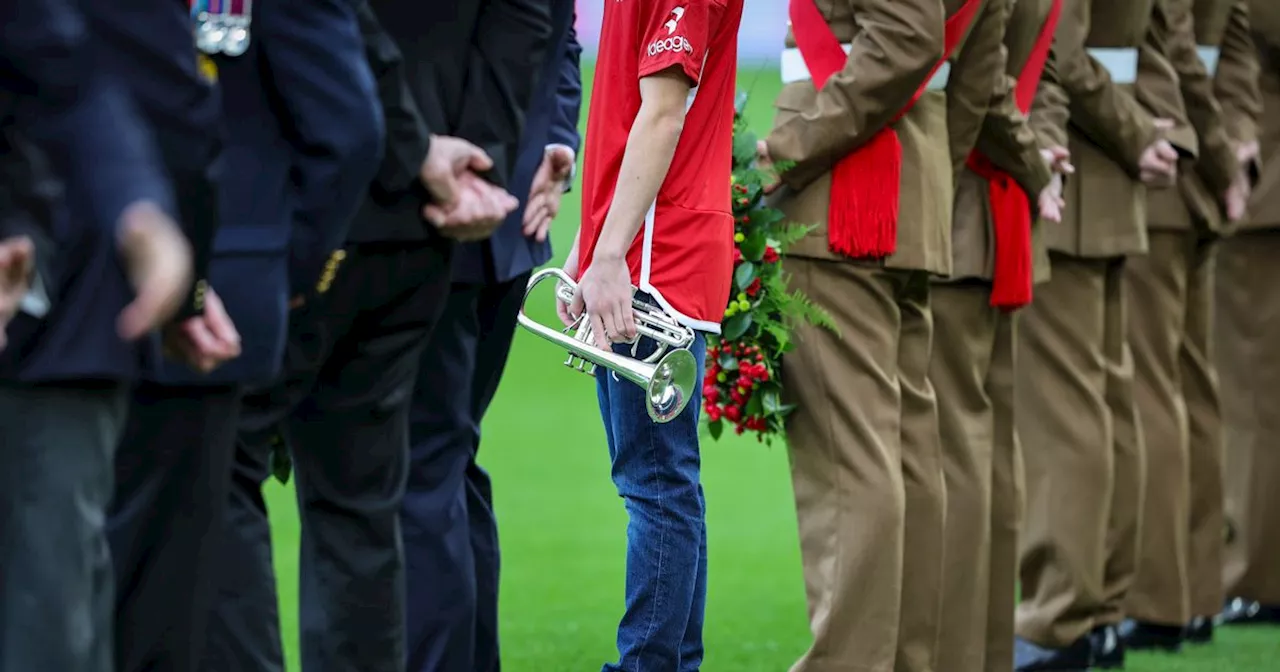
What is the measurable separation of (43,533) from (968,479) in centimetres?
321

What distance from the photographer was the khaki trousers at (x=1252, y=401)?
7.34 metres

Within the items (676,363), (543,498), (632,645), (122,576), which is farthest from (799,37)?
(543,498)

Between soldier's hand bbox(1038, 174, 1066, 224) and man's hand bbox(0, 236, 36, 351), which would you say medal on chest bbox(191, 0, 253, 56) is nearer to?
man's hand bbox(0, 236, 36, 351)

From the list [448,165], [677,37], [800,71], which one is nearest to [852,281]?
[800,71]

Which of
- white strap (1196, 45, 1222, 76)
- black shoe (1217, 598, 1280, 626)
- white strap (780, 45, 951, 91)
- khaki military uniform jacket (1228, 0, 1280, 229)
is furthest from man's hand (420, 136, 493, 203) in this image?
black shoe (1217, 598, 1280, 626)

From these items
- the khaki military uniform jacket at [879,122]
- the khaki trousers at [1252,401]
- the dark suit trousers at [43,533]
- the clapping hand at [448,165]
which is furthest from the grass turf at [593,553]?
the dark suit trousers at [43,533]

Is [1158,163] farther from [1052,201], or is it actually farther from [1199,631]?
[1199,631]

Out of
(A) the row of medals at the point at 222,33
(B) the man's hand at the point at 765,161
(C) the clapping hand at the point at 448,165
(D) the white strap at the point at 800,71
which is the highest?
(A) the row of medals at the point at 222,33

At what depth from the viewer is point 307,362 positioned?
355 cm

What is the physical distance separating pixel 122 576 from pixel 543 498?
6.21 meters

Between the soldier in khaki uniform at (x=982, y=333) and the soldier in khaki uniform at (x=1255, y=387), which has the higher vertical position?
the soldier in khaki uniform at (x=982, y=333)

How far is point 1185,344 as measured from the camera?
6949mm

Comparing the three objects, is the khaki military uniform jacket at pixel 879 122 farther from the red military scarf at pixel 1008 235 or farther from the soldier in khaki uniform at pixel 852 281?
the red military scarf at pixel 1008 235

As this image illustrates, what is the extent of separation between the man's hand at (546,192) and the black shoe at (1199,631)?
10.8 feet
